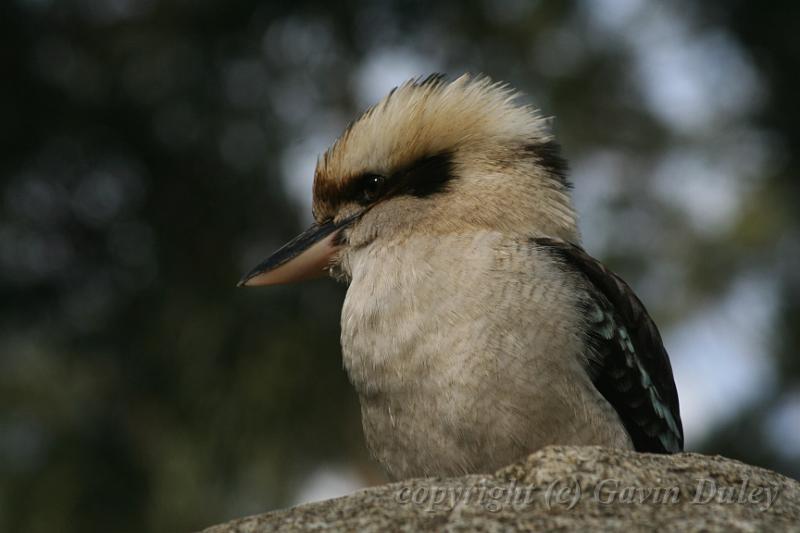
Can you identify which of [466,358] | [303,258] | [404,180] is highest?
[404,180]

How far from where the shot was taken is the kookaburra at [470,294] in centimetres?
322

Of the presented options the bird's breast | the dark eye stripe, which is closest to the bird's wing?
the bird's breast

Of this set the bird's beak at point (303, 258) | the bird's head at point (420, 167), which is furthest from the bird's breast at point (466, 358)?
the bird's beak at point (303, 258)

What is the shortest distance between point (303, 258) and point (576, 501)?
195 centimetres

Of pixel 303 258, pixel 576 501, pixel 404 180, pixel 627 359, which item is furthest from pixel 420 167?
pixel 576 501

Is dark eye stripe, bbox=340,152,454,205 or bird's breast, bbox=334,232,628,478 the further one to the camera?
dark eye stripe, bbox=340,152,454,205

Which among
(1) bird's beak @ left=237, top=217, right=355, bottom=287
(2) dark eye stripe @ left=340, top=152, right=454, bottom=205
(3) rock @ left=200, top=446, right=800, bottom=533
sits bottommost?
(3) rock @ left=200, top=446, right=800, bottom=533

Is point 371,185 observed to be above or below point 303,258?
above

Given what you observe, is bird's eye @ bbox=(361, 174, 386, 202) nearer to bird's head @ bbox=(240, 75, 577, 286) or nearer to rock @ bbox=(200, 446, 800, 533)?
bird's head @ bbox=(240, 75, 577, 286)

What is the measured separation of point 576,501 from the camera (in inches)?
99.4

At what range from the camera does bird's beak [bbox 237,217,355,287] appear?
4160mm

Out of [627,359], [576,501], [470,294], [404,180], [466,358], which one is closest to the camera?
[576,501]

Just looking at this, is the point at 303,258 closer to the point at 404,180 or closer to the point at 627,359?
the point at 404,180

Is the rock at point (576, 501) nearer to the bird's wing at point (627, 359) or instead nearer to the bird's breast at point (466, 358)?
the bird's breast at point (466, 358)
